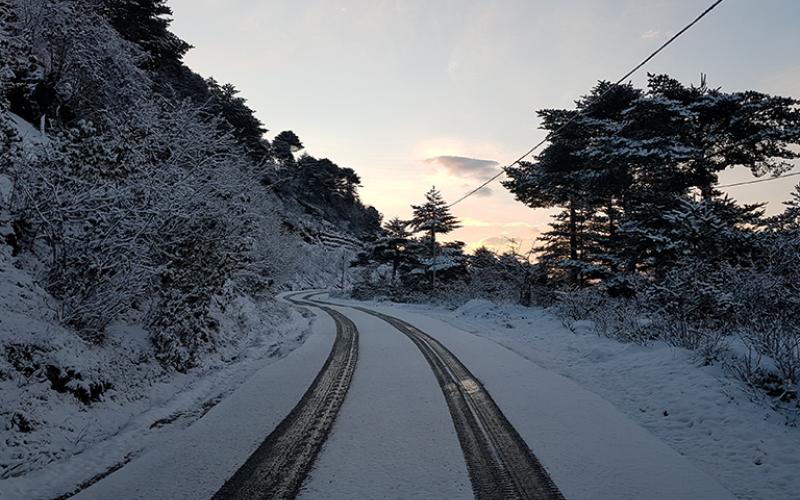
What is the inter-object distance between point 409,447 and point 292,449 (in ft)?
4.10

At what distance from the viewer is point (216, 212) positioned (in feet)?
27.5

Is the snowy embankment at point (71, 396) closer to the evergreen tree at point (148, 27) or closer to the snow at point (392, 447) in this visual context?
the snow at point (392, 447)

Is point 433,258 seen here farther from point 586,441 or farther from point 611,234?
point 586,441

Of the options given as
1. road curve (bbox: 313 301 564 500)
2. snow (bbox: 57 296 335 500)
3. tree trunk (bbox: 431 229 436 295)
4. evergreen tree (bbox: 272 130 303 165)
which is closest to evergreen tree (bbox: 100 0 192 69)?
snow (bbox: 57 296 335 500)

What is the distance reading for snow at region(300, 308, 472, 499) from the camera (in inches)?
136

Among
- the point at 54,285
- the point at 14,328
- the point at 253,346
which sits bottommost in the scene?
the point at 253,346

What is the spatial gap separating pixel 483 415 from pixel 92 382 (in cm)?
523

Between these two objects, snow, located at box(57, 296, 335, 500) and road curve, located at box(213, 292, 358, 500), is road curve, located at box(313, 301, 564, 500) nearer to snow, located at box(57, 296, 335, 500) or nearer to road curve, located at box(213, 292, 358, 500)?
road curve, located at box(213, 292, 358, 500)

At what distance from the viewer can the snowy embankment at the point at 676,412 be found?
154 inches

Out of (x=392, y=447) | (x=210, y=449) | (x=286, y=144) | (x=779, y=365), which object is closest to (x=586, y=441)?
(x=392, y=447)

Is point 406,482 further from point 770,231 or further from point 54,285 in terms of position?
point 770,231

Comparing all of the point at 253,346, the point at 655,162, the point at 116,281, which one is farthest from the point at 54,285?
the point at 655,162

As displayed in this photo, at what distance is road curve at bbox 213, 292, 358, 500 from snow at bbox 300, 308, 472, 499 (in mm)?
135

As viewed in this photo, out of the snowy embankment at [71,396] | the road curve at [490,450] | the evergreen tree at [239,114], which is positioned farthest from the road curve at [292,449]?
the evergreen tree at [239,114]
